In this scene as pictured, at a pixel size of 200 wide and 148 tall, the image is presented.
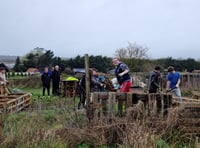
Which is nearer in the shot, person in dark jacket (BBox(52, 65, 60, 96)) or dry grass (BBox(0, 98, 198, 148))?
dry grass (BBox(0, 98, 198, 148))

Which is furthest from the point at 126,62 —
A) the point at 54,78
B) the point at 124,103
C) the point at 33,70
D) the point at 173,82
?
the point at 124,103

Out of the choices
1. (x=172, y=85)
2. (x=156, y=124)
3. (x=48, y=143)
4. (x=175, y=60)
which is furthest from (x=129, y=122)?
(x=175, y=60)

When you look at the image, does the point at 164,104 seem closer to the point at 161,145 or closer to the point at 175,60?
the point at 161,145

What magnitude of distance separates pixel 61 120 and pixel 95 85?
529 cm

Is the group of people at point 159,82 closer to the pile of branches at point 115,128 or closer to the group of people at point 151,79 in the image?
the group of people at point 151,79

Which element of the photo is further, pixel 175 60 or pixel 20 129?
pixel 175 60

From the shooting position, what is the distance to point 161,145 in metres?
6.44

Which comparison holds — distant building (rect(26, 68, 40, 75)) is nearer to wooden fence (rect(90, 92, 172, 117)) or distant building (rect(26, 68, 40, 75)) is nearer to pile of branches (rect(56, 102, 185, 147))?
wooden fence (rect(90, 92, 172, 117))

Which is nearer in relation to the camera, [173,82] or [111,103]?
[111,103]

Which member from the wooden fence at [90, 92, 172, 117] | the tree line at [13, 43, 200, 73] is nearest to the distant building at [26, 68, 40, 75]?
the tree line at [13, 43, 200, 73]

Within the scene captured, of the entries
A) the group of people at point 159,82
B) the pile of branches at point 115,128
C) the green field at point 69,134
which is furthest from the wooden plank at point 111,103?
the group of people at point 159,82

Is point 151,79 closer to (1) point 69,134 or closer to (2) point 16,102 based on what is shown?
(2) point 16,102

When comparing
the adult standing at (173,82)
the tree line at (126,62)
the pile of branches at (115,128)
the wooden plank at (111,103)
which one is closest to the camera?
the pile of branches at (115,128)

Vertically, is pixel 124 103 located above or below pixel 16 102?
above
